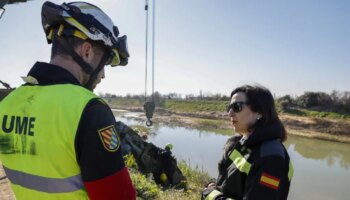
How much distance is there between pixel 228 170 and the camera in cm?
274

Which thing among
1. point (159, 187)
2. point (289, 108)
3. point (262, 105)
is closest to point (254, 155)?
point (262, 105)

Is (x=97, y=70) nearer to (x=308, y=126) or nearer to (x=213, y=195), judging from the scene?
(x=213, y=195)

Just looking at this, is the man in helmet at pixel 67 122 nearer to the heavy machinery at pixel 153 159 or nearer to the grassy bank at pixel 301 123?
the heavy machinery at pixel 153 159

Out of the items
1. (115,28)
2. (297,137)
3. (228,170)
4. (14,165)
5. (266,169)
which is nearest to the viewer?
(14,165)

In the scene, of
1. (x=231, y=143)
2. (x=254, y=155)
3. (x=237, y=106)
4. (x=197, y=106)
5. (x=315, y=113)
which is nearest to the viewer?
(x=254, y=155)

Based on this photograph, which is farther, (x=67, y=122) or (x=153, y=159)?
(x=153, y=159)

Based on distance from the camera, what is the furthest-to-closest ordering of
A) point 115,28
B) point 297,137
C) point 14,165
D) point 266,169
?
point 297,137
point 266,169
point 115,28
point 14,165

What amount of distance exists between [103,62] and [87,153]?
0.52 metres

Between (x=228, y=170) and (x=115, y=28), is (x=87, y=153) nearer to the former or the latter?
(x=115, y=28)

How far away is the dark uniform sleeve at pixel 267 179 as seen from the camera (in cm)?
238

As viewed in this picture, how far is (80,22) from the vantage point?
59.9 inches

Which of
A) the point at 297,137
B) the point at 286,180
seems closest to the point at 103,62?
the point at 286,180

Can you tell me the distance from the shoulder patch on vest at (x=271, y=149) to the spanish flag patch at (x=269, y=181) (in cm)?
15

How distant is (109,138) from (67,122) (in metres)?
0.17
